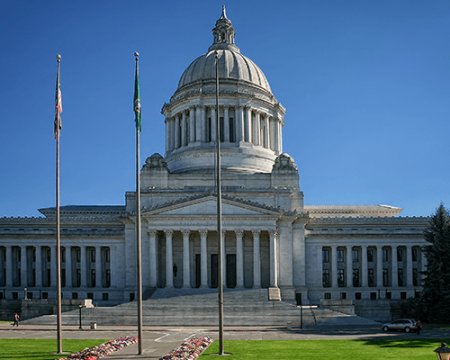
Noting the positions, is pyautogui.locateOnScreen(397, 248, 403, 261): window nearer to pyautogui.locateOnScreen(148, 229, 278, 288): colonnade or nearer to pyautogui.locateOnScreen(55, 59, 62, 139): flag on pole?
pyautogui.locateOnScreen(148, 229, 278, 288): colonnade

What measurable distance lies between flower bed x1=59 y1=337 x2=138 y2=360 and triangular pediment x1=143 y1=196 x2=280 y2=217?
101ft

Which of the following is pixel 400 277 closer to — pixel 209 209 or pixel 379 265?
pixel 379 265

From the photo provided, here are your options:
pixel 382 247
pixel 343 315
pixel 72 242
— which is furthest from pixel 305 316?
pixel 72 242

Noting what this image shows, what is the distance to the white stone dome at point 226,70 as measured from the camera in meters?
A: 89.4

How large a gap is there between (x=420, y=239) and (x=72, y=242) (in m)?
49.7

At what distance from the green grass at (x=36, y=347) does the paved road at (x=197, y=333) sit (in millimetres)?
3266

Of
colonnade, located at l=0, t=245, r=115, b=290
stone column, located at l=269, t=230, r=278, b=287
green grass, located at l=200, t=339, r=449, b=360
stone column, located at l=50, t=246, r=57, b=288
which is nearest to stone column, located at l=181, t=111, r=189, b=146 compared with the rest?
colonnade, located at l=0, t=245, r=115, b=290

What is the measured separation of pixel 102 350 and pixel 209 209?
121 ft

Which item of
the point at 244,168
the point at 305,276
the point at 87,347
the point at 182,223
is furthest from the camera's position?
the point at 244,168

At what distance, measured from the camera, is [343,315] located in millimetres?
56250

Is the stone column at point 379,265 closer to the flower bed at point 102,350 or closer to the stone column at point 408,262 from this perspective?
the stone column at point 408,262

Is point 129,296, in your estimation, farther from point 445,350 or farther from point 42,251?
point 445,350

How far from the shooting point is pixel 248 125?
87.1m

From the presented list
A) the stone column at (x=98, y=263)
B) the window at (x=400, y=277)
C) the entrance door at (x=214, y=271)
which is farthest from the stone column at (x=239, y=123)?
the window at (x=400, y=277)
